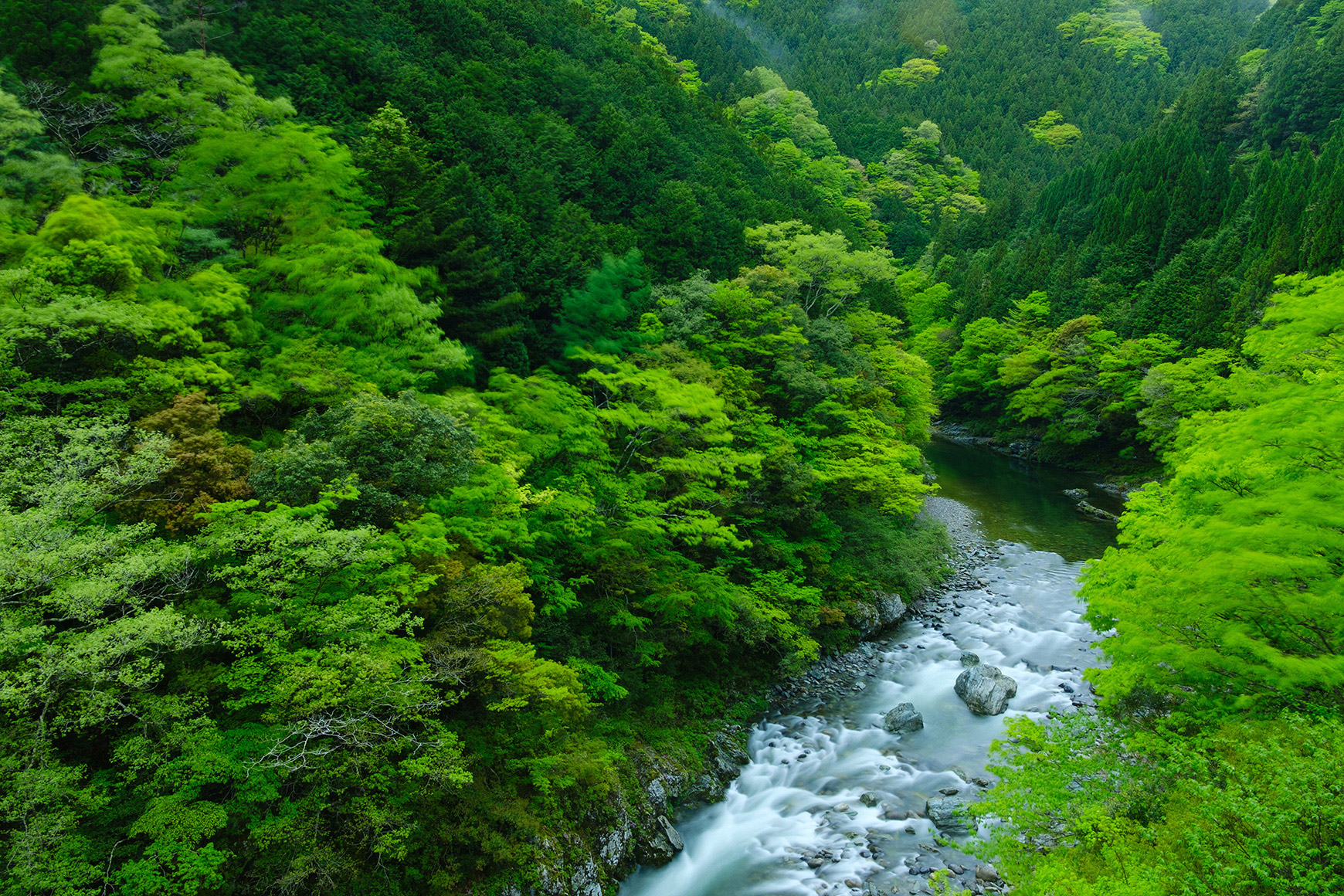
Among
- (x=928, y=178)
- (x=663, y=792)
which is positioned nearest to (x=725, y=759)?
(x=663, y=792)

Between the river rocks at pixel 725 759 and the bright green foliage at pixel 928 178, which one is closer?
the river rocks at pixel 725 759

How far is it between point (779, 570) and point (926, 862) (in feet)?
27.7

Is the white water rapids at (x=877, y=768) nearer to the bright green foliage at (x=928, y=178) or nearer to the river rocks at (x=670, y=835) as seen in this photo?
the river rocks at (x=670, y=835)

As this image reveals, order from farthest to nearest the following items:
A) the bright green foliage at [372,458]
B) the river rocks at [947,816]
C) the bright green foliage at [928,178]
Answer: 1. the bright green foliage at [928,178]
2. the river rocks at [947,816]
3. the bright green foliage at [372,458]

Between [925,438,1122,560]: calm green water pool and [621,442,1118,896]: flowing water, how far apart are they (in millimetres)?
2882

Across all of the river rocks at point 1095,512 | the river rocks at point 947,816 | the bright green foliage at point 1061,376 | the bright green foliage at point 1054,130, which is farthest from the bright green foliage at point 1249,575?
the bright green foliage at point 1054,130

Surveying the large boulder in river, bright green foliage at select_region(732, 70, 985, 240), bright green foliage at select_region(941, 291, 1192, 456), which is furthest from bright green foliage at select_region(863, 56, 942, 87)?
the large boulder in river

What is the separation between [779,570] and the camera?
62.5 ft

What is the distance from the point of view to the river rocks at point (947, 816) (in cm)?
1247

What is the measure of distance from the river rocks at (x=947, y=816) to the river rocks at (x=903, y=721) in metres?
2.37

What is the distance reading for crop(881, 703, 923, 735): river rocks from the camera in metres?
15.8

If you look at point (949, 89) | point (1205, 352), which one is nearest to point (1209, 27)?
point (949, 89)

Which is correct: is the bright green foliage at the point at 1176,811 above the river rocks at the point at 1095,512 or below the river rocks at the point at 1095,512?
above

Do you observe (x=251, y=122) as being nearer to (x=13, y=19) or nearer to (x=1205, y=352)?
(x=13, y=19)
